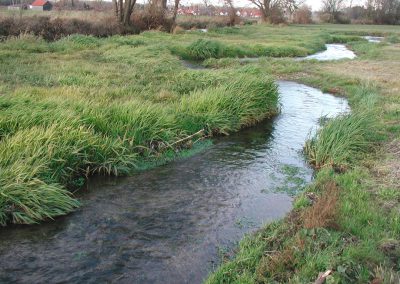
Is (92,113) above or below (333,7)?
below

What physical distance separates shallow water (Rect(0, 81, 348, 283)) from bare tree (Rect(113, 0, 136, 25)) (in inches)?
961

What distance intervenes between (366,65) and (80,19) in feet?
61.7

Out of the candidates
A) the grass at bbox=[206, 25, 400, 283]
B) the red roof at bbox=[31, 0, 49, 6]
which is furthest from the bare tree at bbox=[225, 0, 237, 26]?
the grass at bbox=[206, 25, 400, 283]

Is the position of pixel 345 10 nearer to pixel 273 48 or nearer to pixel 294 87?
pixel 273 48

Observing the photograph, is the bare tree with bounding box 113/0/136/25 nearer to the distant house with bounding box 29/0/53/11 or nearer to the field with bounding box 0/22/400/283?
the field with bounding box 0/22/400/283

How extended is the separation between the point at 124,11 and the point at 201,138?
2429 centimetres

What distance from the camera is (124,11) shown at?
32.4 m

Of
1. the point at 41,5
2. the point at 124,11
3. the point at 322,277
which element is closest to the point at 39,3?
the point at 41,5

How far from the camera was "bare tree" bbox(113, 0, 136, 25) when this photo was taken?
105 ft

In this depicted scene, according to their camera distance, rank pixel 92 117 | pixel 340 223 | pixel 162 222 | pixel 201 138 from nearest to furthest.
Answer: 1. pixel 340 223
2. pixel 162 222
3. pixel 92 117
4. pixel 201 138

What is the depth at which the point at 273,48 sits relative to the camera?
95.8 feet

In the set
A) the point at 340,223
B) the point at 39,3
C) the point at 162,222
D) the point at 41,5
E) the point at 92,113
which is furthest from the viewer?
the point at 39,3

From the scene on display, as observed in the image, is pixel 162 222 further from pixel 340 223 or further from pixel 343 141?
pixel 343 141

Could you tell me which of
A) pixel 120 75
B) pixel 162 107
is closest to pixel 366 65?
pixel 120 75
